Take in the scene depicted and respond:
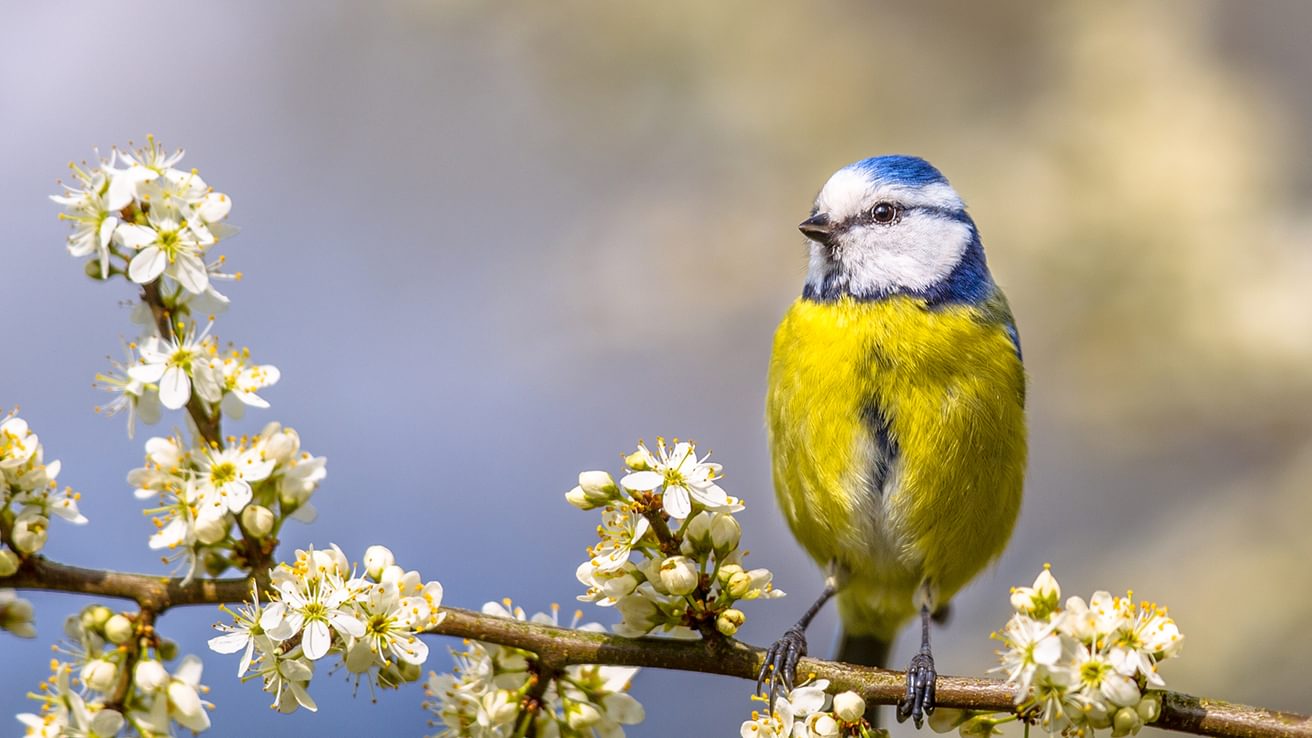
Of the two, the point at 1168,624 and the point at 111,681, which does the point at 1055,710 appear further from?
the point at 111,681

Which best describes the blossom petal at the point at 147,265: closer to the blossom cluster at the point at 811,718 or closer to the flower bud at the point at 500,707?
the flower bud at the point at 500,707

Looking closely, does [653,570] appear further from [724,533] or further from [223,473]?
[223,473]

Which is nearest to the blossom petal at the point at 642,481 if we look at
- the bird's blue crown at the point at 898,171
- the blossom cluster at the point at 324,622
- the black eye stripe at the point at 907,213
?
the blossom cluster at the point at 324,622

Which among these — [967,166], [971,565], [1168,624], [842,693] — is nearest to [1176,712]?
[1168,624]

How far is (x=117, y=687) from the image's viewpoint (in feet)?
6.54

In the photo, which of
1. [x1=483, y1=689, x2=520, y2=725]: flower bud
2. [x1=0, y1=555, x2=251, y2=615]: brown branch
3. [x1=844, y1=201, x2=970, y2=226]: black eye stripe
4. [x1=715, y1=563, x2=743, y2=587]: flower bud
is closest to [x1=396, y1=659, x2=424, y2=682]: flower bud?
[x1=483, y1=689, x2=520, y2=725]: flower bud

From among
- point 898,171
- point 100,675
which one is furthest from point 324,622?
point 898,171

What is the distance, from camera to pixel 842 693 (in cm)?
210

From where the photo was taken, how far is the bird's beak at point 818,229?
3.16m

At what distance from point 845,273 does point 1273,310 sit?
5.98ft

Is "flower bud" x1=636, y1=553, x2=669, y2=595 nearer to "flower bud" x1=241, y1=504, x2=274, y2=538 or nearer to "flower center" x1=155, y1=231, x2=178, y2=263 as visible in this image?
"flower bud" x1=241, y1=504, x2=274, y2=538

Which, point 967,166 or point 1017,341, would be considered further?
point 967,166

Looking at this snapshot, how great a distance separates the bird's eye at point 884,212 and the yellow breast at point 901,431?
281mm

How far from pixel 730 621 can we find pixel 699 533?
5.7 inches
